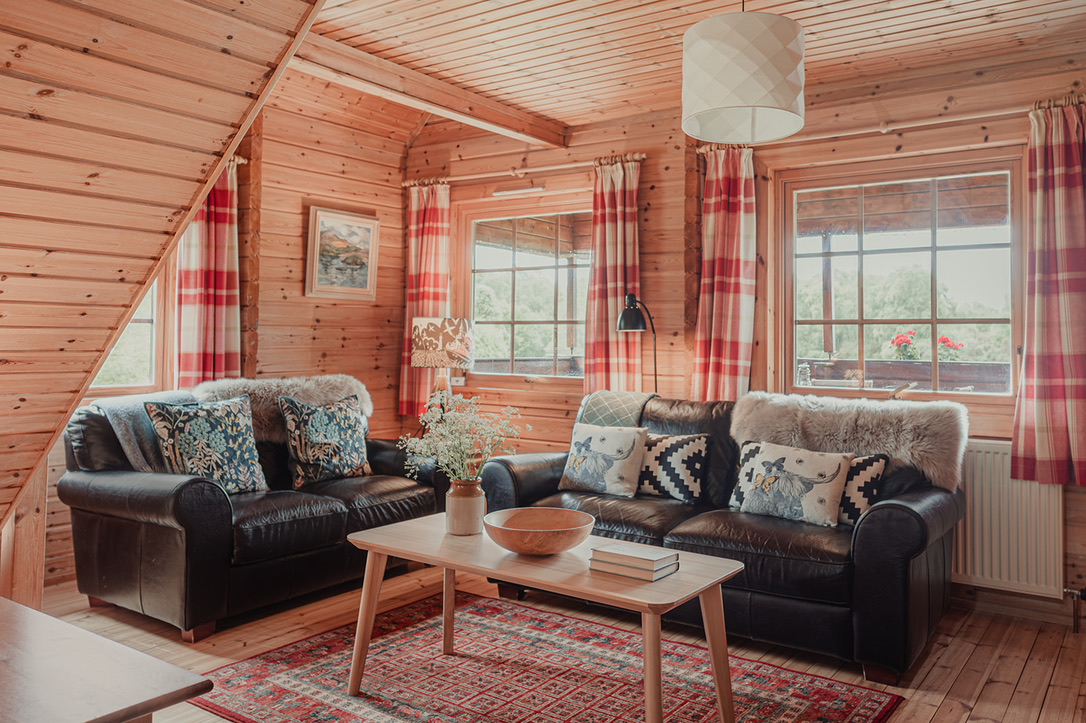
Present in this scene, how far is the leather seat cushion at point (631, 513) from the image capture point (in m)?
3.25

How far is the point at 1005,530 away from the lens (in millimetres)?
3463

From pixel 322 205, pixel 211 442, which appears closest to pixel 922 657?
pixel 211 442

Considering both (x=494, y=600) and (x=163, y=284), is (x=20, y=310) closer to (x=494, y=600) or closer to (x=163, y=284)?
(x=163, y=284)

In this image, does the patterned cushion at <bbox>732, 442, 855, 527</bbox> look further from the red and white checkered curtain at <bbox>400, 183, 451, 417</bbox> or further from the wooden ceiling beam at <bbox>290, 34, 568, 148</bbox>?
the red and white checkered curtain at <bbox>400, 183, 451, 417</bbox>

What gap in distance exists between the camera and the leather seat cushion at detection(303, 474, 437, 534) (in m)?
3.62

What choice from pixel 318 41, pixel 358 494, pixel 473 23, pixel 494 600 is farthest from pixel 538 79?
pixel 494 600

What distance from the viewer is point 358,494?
3670mm

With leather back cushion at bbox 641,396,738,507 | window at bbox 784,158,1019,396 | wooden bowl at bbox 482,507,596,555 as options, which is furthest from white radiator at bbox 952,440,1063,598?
wooden bowl at bbox 482,507,596,555

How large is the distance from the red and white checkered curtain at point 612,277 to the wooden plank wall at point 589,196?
0.09 m

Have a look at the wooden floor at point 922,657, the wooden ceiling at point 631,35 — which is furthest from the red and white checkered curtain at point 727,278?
the wooden floor at point 922,657

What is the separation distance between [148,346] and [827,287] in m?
3.61

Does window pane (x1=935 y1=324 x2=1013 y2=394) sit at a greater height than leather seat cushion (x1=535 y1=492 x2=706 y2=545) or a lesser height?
greater

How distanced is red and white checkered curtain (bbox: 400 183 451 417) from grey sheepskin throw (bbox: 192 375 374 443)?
1175mm

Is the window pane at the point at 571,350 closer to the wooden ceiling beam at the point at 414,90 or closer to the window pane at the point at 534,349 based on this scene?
the window pane at the point at 534,349
